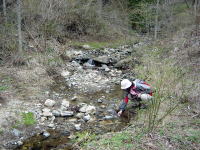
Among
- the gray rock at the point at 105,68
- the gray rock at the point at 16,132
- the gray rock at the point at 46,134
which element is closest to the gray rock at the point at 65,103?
the gray rock at the point at 46,134

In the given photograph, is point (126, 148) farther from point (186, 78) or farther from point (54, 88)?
point (54, 88)

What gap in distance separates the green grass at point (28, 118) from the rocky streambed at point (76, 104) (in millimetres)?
122

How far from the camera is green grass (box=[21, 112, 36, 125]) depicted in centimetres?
592

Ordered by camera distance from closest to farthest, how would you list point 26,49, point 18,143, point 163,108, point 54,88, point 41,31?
point 18,143
point 163,108
point 54,88
point 26,49
point 41,31

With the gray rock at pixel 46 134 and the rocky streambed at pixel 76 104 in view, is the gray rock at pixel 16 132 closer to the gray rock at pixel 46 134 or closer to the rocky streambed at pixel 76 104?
the rocky streambed at pixel 76 104

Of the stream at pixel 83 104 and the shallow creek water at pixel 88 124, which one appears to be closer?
the shallow creek water at pixel 88 124

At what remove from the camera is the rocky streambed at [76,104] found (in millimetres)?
5527

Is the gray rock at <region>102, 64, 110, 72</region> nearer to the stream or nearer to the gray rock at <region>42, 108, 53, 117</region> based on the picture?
the stream

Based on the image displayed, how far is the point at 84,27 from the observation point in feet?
48.1

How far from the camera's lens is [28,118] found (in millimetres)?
6035

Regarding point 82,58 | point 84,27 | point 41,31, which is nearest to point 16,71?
point 41,31

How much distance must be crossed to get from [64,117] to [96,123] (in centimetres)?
84

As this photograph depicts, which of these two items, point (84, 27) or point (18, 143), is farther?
point (84, 27)

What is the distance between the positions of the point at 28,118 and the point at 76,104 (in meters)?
1.53
